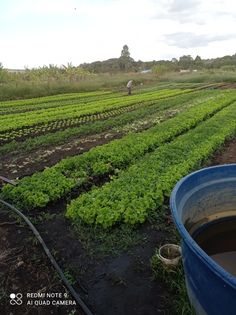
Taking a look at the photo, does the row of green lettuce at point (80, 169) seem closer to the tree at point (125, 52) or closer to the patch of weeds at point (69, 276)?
the patch of weeds at point (69, 276)

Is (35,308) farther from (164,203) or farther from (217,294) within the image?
(164,203)

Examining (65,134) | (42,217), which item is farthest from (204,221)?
(65,134)

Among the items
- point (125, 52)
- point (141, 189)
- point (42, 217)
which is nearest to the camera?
point (42, 217)

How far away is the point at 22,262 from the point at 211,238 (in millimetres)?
2612

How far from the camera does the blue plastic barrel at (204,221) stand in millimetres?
2165

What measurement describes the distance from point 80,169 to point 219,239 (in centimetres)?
414

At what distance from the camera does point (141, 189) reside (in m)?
5.68

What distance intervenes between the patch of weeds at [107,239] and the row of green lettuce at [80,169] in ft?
4.13

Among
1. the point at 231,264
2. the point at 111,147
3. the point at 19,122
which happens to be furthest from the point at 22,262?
the point at 19,122

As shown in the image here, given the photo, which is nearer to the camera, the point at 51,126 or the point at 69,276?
the point at 69,276

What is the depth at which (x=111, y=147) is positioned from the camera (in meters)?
8.45

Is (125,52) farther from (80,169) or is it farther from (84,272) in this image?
(84,272)

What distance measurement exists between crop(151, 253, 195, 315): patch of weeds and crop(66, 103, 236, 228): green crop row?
1.02 metres

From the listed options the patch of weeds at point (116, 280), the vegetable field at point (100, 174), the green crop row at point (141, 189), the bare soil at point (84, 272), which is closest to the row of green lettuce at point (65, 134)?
the vegetable field at point (100, 174)
